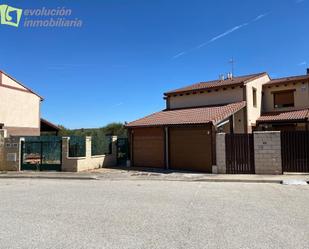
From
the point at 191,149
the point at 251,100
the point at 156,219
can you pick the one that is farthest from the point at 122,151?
the point at 156,219

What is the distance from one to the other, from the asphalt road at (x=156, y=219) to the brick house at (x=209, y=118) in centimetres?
653

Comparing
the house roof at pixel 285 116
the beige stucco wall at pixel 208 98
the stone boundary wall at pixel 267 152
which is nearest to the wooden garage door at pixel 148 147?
the beige stucco wall at pixel 208 98

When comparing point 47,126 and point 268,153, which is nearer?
point 268,153

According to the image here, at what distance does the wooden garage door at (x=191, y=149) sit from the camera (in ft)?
55.4

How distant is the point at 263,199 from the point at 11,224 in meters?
6.86

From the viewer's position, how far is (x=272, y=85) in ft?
78.8

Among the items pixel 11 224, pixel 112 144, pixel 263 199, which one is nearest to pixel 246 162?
pixel 263 199

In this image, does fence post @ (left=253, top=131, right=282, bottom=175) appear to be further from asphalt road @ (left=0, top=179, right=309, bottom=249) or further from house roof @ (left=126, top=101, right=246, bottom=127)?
asphalt road @ (left=0, top=179, right=309, bottom=249)

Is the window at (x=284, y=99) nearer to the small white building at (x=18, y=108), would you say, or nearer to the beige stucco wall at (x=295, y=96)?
the beige stucco wall at (x=295, y=96)

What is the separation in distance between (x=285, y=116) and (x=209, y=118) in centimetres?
746

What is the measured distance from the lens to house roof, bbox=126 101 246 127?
17.4 m

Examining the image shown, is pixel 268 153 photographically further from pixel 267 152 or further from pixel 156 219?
pixel 156 219

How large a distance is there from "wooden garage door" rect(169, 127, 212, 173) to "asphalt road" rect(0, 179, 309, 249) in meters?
5.95

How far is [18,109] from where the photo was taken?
85.5 feet
